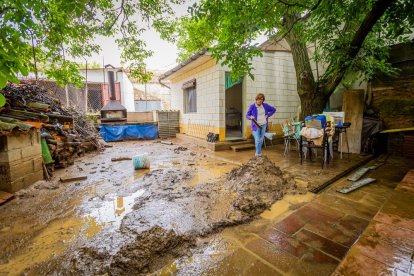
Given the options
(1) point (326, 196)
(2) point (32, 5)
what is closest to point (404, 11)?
(1) point (326, 196)

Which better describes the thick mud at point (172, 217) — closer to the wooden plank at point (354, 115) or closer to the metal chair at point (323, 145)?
the metal chair at point (323, 145)

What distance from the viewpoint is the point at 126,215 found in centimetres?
258

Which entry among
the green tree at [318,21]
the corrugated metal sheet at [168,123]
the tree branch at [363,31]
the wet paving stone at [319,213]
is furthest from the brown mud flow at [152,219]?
the corrugated metal sheet at [168,123]

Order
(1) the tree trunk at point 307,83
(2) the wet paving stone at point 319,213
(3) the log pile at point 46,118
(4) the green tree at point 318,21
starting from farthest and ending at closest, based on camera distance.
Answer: (1) the tree trunk at point 307,83 < (3) the log pile at point 46,118 < (4) the green tree at point 318,21 < (2) the wet paving stone at point 319,213

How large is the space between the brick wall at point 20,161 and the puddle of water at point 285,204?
Answer: 14.3 feet

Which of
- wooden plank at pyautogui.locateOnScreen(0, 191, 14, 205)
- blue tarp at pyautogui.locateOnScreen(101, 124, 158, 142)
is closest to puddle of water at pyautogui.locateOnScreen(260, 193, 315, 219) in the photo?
wooden plank at pyautogui.locateOnScreen(0, 191, 14, 205)

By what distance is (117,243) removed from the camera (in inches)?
79.9

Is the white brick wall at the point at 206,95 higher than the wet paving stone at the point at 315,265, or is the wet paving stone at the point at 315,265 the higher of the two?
the white brick wall at the point at 206,95

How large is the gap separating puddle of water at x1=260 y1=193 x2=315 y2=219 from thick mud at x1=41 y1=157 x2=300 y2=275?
0.25 feet

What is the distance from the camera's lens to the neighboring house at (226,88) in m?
7.14

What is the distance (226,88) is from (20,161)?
620 cm

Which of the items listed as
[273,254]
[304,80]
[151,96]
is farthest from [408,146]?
[151,96]

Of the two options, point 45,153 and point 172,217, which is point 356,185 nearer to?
point 172,217

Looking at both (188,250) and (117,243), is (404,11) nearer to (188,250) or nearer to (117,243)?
(188,250)
